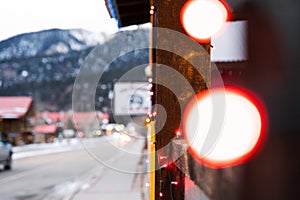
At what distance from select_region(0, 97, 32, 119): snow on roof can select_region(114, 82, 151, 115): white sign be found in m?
37.1

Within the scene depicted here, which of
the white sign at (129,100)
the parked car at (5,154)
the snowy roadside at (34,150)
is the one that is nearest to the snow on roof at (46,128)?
the snowy roadside at (34,150)

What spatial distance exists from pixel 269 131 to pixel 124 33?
229 inches

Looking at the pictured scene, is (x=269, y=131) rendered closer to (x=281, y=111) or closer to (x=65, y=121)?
(x=281, y=111)

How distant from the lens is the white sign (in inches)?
563

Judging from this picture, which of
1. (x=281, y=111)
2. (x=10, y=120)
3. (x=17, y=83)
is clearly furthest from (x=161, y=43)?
(x=10, y=120)

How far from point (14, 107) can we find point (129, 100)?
137 feet

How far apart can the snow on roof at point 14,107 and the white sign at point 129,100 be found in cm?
3707

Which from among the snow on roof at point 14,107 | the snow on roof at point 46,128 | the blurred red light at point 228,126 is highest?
the blurred red light at point 228,126

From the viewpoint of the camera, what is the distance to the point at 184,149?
11.6ft

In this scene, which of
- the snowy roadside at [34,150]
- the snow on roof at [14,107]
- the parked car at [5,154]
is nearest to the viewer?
the parked car at [5,154]

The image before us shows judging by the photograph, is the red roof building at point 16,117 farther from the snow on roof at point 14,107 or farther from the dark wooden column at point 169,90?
the dark wooden column at point 169,90

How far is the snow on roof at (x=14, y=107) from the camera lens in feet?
170

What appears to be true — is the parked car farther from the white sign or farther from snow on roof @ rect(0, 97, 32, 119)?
snow on roof @ rect(0, 97, 32, 119)

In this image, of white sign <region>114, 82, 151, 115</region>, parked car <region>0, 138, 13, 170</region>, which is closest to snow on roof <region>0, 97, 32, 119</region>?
parked car <region>0, 138, 13, 170</region>
